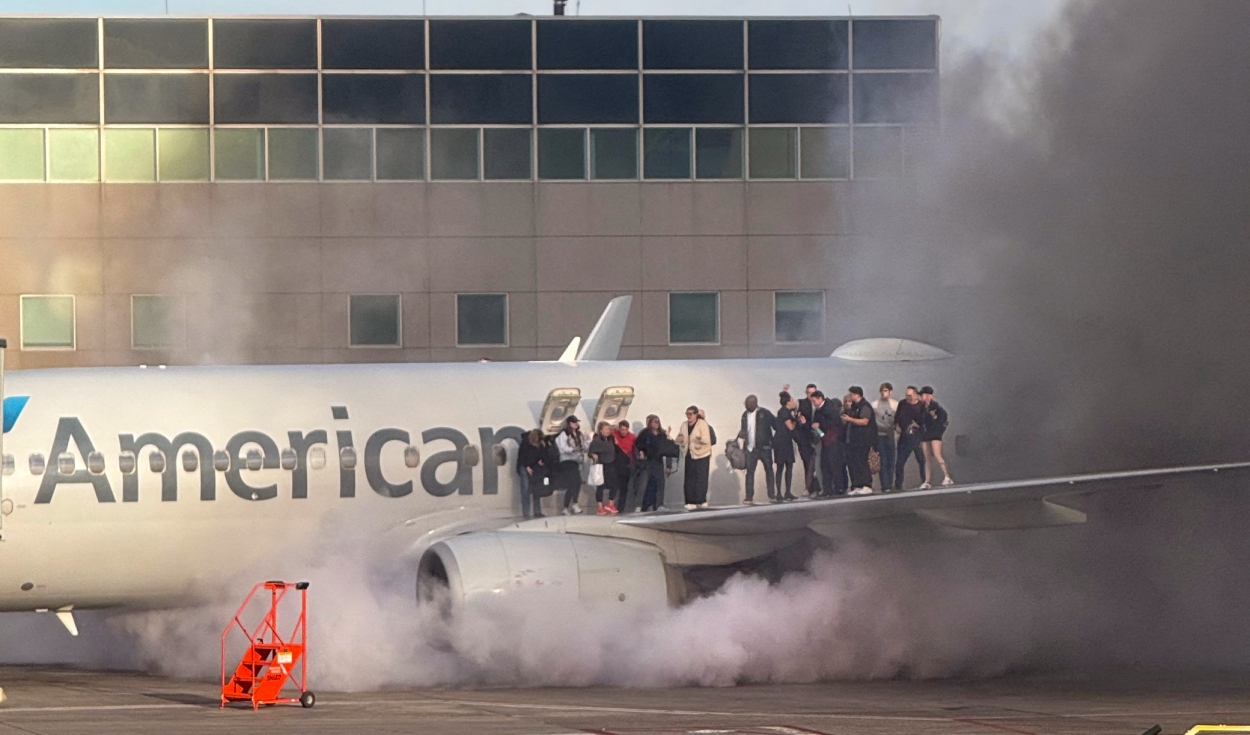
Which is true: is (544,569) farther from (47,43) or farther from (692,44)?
(47,43)

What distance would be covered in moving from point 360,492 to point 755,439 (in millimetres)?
4563

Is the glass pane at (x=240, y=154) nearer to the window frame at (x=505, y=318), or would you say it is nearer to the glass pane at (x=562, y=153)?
the window frame at (x=505, y=318)

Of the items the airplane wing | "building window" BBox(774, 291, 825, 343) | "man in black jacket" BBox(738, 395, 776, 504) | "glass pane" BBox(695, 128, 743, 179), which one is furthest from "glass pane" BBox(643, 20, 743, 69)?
the airplane wing

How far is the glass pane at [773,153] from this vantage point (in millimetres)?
36281

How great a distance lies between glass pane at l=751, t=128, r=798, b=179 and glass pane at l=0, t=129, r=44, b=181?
12.9 m

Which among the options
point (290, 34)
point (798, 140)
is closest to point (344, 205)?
point (290, 34)

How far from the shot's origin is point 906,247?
1092 inches

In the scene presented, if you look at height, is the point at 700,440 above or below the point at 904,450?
above

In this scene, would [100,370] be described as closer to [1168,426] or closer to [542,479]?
[542,479]

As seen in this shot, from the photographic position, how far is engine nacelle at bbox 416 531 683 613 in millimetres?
19672

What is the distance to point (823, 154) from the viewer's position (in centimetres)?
3641

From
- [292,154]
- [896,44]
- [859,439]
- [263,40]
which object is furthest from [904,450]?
[263,40]

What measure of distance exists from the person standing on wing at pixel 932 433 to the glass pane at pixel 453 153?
49.7 ft

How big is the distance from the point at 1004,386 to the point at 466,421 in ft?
21.5
